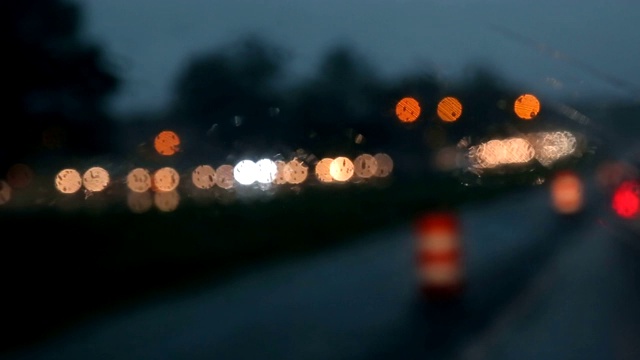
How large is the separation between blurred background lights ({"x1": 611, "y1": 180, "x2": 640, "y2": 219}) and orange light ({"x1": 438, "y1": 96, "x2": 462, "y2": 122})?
243 centimetres

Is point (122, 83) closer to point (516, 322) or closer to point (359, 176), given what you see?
point (359, 176)

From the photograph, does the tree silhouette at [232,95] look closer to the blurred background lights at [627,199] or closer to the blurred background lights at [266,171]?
the blurred background lights at [266,171]

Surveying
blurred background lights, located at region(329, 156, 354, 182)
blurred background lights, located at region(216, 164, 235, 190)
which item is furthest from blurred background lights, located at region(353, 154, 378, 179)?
blurred background lights, located at region(216, 164, 235, 190)

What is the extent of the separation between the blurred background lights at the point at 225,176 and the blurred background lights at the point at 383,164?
2214mm

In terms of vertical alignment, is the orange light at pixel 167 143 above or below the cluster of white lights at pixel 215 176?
above

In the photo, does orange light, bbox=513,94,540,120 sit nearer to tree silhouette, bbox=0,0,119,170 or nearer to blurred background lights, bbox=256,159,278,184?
blurred background lights, bbox=256,159,278,184

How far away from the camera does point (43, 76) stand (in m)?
17.7

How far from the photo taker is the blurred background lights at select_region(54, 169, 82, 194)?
18.6 metres

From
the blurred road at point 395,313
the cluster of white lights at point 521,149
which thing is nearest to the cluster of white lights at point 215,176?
the blurred road at point 395,313

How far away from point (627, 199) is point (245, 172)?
5754 mm

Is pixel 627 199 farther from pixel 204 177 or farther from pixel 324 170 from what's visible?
pixel 204 177

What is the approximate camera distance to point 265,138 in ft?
53.0

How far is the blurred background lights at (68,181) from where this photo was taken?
18625 mm

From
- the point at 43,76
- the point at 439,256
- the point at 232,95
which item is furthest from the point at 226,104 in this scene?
the point at 439,256
